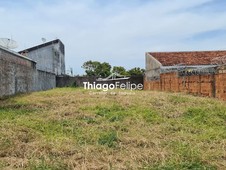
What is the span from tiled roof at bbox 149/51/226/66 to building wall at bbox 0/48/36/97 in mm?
9471

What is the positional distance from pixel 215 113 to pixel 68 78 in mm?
20581

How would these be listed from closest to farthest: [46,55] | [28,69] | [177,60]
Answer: [28,69] → [177,60] → [46,55]

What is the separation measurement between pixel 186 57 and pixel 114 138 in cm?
1967

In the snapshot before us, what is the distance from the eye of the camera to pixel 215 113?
8.20 m

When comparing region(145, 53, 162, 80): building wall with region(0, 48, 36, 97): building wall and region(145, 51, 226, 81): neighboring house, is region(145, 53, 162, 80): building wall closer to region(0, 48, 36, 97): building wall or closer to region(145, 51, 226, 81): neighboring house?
region(145, 51, 226, 81): neighboring house

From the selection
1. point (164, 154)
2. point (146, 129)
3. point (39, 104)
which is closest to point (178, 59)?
point (39, 104)

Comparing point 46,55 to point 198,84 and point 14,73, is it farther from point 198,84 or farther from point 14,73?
point 198,84

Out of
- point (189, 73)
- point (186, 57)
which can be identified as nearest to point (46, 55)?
point (186, 57)

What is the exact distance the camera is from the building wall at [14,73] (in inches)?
521

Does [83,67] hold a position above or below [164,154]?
above

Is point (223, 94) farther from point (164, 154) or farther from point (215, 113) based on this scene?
point (164, 154)

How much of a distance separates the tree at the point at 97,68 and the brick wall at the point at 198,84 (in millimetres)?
21558

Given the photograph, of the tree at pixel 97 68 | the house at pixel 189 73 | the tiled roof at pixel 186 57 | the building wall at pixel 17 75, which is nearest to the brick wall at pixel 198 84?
the house at pixel 189 73

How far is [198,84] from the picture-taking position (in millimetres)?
13148
